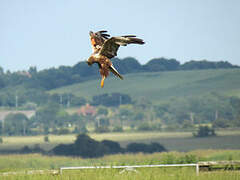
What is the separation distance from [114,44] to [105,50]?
0.33m

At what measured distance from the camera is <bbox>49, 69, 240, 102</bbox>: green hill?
482ft

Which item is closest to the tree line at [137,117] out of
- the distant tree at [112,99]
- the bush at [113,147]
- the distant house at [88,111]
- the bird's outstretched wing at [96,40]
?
the distant house at [88,111]

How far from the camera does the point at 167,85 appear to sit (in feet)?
523

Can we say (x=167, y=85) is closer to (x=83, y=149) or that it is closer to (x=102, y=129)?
(x=102, y=129)

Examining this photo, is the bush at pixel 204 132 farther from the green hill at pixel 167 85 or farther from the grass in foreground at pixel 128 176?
the grass in foreground at pixel 128 176

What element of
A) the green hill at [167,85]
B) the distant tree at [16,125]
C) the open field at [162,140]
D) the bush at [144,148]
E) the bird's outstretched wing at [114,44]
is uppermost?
the green hill at [167,85]

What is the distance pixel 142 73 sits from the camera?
6964 inches

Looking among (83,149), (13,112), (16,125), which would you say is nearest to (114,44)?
(83,149)

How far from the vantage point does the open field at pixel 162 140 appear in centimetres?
10612

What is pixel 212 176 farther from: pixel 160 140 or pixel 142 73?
pixel 142 73

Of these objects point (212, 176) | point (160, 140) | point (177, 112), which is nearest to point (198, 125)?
point (177, 112)

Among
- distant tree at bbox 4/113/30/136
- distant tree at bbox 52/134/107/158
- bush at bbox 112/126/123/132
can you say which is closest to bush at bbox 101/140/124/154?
distant tree at bbox 52/134/107/158

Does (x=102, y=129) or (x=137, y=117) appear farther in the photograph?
(x=137, y=117)

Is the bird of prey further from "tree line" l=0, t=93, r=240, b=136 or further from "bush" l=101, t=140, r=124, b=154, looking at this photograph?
"tree line" l=0, t=93, r=240, b=136
